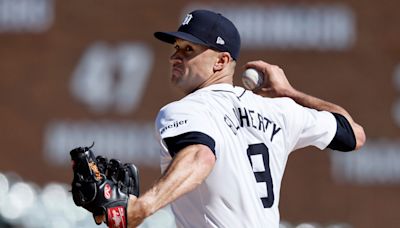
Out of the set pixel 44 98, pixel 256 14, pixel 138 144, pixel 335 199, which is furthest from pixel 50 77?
pixel 335 199

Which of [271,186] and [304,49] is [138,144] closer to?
[304,49]

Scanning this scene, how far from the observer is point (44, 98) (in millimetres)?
9883

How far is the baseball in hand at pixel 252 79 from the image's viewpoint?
5.04 metres

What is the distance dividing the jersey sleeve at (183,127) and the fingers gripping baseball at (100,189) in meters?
0.20

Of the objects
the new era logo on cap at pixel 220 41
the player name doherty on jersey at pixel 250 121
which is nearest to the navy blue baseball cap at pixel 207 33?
the new era logo on cap at pixel 220 41

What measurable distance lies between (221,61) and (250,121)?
0.30 meters

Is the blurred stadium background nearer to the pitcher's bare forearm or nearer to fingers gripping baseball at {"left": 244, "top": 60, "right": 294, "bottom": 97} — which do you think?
fingers gripping baseball at {"left": 244, "top": 60, "right": 294, "bottom": 97}

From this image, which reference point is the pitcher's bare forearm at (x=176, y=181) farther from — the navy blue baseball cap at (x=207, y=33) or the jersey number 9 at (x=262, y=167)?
the navy blue baseball cap at (x=207, y=33)

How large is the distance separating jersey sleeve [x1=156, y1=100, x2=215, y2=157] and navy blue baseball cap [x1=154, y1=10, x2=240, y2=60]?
0.38m

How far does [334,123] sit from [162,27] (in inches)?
195

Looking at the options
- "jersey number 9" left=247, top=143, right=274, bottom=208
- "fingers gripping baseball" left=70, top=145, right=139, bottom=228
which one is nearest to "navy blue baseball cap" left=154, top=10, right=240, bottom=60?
"jersey number 9" left=247, top=143, right=274, bottom=208

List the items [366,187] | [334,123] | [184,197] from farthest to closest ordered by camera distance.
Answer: [366,187] < [334,123] < [184,197]

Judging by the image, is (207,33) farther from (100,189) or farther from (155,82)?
(155,82)

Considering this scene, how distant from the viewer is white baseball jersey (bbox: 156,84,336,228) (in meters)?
4.17
